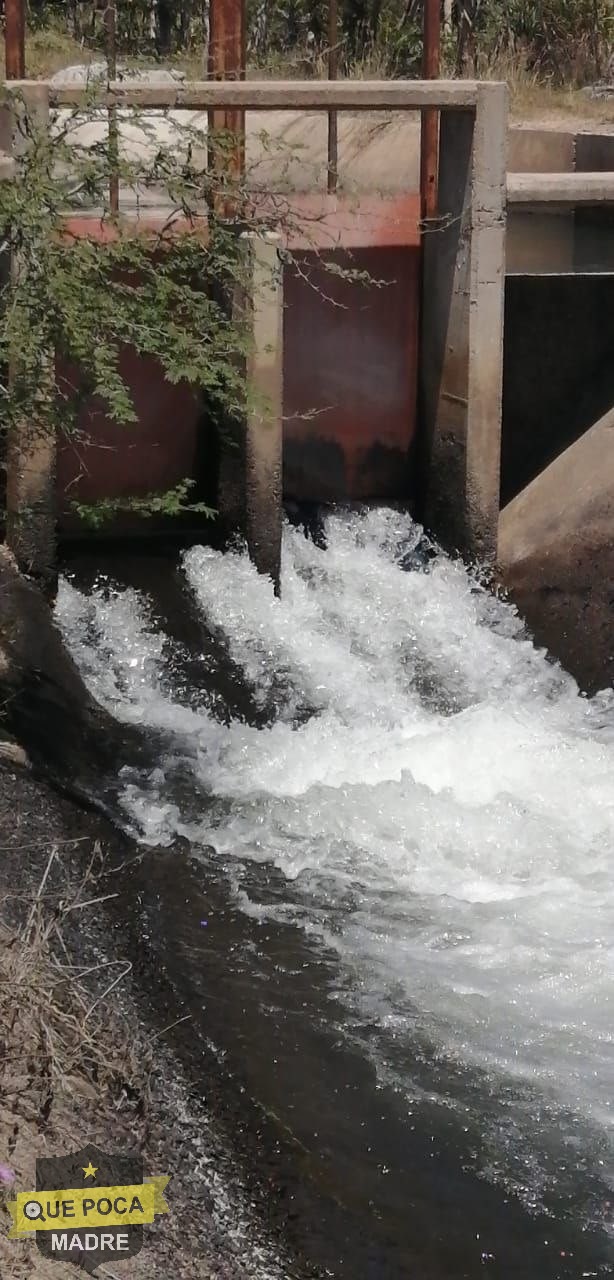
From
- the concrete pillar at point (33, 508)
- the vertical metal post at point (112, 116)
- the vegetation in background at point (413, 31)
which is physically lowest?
the concrete pillar at point (33, 508)

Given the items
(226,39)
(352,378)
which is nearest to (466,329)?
(352,378)

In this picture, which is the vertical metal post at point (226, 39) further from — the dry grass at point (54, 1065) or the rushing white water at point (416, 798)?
the dry grass at point (54, 1065)

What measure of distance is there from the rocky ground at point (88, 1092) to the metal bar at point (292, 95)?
4097mm

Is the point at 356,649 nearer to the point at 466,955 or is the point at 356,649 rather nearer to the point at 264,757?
the point at 264,757

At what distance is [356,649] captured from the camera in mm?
7727

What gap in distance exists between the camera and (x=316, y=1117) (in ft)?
13.7

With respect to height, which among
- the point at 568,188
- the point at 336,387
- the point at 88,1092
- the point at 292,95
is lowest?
the point at 88,1092

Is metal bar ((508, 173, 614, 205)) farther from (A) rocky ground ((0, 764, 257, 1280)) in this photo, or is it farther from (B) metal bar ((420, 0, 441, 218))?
(A) rocky ground ((0, 764, 257, 1280))

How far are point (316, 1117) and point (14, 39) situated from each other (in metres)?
5.90

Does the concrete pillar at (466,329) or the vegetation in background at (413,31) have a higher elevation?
the vegetation in background at (413,31)

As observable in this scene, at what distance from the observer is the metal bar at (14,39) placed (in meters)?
7.56

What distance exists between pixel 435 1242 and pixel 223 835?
2.39 meters

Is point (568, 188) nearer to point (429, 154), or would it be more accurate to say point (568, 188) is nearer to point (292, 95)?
point (429, 154)

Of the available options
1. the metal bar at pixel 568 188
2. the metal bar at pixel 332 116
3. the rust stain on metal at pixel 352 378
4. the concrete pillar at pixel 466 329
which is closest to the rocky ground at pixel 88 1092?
the concrete pillar at pixel 466 329
